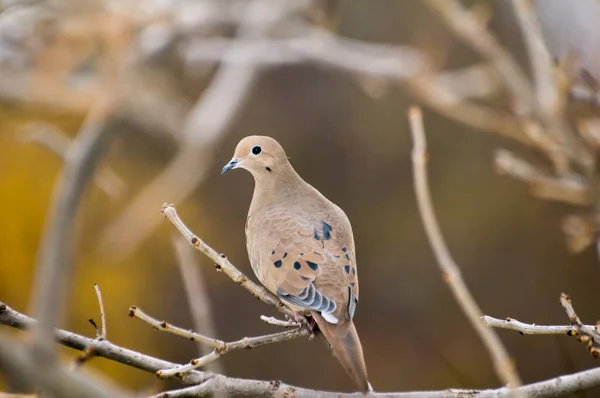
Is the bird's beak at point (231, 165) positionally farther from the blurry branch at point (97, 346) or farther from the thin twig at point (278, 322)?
the blurry branch at point (97, 346)

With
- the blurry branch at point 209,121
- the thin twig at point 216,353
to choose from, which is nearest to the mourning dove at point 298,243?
the thin twig at point 216,353

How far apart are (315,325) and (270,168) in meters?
0.38

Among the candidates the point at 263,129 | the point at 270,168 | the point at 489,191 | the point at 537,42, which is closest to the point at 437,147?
the point at 489,191

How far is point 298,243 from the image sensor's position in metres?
2.05

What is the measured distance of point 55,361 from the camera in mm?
954

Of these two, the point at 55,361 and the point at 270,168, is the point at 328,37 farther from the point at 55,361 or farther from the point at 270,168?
the point at 55,361

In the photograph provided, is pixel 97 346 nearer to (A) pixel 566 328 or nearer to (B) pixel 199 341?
(B) pixel 199 341

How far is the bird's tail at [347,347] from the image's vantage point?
1534 mm

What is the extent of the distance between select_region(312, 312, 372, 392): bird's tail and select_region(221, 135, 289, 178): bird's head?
34 cm

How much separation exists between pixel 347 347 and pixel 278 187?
1.52 ft

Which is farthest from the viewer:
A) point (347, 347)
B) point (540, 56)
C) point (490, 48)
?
point (490, 48)

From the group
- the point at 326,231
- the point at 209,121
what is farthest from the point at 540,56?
the point at 209,121

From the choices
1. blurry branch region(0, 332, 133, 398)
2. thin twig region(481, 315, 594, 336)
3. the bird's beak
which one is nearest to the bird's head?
the bird's beak

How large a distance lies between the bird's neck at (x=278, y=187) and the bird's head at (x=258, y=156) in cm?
1
